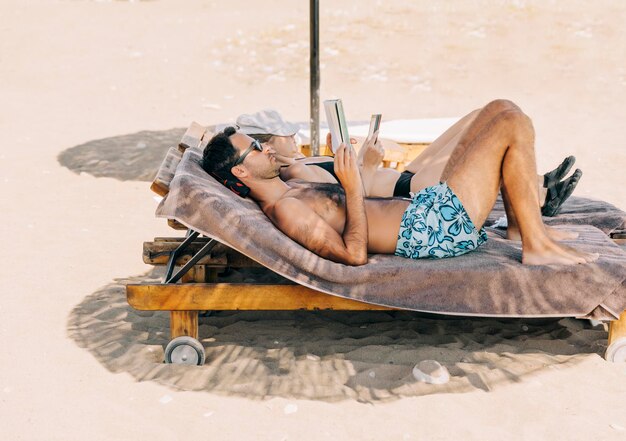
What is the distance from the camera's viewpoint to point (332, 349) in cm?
392

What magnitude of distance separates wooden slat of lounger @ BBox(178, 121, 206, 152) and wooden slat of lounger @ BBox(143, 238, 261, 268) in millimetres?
798

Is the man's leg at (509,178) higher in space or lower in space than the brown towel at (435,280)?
higher

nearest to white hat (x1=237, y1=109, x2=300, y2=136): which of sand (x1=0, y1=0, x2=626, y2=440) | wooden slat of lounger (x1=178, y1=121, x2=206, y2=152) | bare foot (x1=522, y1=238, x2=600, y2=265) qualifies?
wooden slat of lounger (x1=178, y1=121, x2=206, y2=152)

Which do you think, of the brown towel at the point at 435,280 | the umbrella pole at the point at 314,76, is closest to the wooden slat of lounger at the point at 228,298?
the brown towel at the point at 435,280

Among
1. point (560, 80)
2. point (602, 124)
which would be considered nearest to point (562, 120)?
point (602, 124)

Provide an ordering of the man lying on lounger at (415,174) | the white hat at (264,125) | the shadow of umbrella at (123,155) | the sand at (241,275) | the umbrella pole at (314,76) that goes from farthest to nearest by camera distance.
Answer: the shadow of umbrella at (123,155), the umbrella pole at (314,76), the white hat at (264,125), the man lying on lounger at (415,174), the sand at (241,275)

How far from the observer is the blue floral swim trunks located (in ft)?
12.5

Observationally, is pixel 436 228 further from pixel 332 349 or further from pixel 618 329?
pixel 618 329

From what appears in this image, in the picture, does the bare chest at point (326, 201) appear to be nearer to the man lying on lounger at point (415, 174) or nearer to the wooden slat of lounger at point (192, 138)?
the man lying on lounger at point (415, 174)

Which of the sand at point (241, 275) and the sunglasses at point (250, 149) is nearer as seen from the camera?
the sand at point (241, 275)

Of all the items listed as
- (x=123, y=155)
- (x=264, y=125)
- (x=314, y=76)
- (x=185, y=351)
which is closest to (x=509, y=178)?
(x=185, y=351)

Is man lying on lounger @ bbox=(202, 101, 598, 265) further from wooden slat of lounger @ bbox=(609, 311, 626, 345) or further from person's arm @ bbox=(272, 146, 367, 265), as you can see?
wooden slat of lounger @ bbox=(609, 311, 626, 345)

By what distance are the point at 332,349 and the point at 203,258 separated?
0.88 m

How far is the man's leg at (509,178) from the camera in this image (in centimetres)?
371
